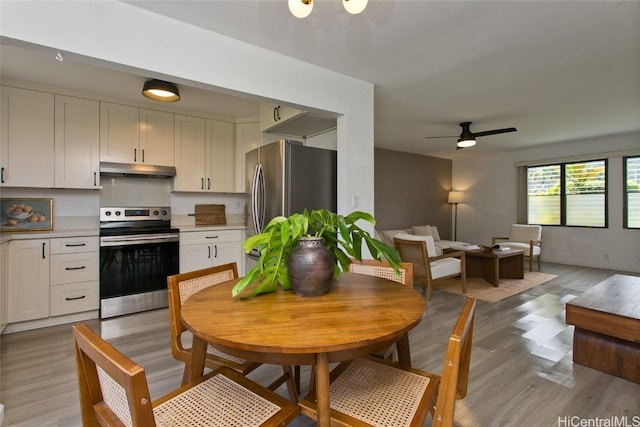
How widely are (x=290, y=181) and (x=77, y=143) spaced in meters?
2.37

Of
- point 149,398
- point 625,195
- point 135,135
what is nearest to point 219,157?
point 135,135

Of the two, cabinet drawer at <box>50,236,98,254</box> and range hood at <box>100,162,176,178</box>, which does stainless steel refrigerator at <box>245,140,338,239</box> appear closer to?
range hood at <box>100,162,176,178</box>

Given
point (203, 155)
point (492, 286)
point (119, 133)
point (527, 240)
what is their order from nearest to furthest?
point (119, 133)
point (203, 155)
point (492, 286)
point (527, 240)

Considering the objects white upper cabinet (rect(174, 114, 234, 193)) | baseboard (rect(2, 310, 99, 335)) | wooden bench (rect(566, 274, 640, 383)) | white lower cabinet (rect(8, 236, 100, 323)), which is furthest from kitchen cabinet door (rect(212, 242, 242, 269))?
wooden bench (rect(566, 274, 640, 383))

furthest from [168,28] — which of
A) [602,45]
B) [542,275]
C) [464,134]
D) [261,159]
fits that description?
[542,275]

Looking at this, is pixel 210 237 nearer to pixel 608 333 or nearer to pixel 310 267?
pixel 310 267

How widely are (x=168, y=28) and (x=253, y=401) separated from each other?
2.25m

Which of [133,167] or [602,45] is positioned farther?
[133,167]

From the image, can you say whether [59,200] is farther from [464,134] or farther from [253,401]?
[464,134]

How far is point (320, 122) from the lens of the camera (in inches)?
134

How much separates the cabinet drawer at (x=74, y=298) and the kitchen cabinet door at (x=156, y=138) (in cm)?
149

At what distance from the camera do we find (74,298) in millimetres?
2998

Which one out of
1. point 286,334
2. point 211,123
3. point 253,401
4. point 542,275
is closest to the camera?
point 286,334

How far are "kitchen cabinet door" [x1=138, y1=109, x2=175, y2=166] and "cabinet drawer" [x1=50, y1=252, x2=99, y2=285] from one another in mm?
1233
